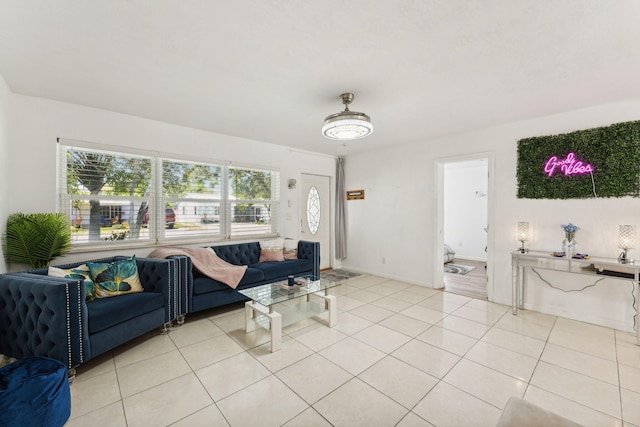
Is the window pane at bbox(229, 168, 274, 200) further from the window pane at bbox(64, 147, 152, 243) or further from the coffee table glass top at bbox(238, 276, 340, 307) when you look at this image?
the coffee table glass top at bbox(238, 276, 340, 307)

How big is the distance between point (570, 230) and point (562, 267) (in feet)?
1.52

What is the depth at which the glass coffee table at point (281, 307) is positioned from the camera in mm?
2682

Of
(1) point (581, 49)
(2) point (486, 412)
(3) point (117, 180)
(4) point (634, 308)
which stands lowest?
(2) point (486, 412)

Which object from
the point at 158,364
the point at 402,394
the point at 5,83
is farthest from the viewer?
the point at 5,83

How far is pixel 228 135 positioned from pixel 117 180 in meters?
1.71

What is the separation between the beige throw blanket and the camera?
3.41 meters

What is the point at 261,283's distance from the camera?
3918mm

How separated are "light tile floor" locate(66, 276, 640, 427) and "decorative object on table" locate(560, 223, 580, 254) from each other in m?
0.90

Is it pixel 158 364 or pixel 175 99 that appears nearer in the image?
pixel 158 364

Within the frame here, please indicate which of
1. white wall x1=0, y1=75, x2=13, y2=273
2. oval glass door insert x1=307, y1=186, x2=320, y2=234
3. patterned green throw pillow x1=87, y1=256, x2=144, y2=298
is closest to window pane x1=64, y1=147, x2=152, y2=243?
white wall x1=0, y1=75, x2=13, y2=273

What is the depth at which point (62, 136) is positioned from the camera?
10.2 ft

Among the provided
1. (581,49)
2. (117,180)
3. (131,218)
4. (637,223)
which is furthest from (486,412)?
(117,180)

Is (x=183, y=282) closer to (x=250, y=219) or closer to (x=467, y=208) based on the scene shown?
(x=250, y=219)

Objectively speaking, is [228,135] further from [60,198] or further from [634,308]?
[634,308]
